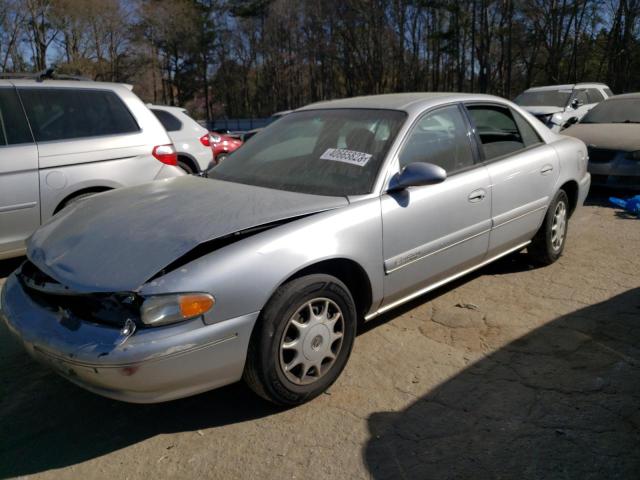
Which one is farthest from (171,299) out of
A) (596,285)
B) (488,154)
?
(596,285)

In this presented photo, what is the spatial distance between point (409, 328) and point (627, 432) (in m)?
1.44

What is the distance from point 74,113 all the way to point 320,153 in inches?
109

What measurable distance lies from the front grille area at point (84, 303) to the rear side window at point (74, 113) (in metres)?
2.56

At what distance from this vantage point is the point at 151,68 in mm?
42406

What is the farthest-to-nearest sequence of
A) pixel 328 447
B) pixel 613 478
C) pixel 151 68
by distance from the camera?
1. pixel 151 68
2. pixel 328 447
3. pixel 613 478

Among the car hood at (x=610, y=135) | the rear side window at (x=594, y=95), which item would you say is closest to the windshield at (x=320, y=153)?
the car hood at (x=610, y=135)

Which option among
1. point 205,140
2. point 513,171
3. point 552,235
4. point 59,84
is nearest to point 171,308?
point 513,171

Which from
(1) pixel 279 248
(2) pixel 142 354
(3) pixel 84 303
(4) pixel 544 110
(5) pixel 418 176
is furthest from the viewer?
(4) pixel 544 110

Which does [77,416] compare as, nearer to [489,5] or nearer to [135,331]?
[135,331]

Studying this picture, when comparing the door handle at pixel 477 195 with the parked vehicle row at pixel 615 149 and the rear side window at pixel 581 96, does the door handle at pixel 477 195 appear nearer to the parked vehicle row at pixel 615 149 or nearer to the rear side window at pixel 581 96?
the parked vehicle row at pixel 615 149

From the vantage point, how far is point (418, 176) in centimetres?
308

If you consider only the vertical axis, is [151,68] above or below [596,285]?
above

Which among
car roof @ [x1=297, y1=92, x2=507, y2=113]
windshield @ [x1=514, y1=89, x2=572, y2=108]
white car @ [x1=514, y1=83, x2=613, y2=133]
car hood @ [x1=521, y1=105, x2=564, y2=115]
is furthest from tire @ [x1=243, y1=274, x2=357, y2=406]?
windshield @ [x1=514, y1=89, x2=572, y2=108]

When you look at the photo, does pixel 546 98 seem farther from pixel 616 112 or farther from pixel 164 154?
pixel 164 154
